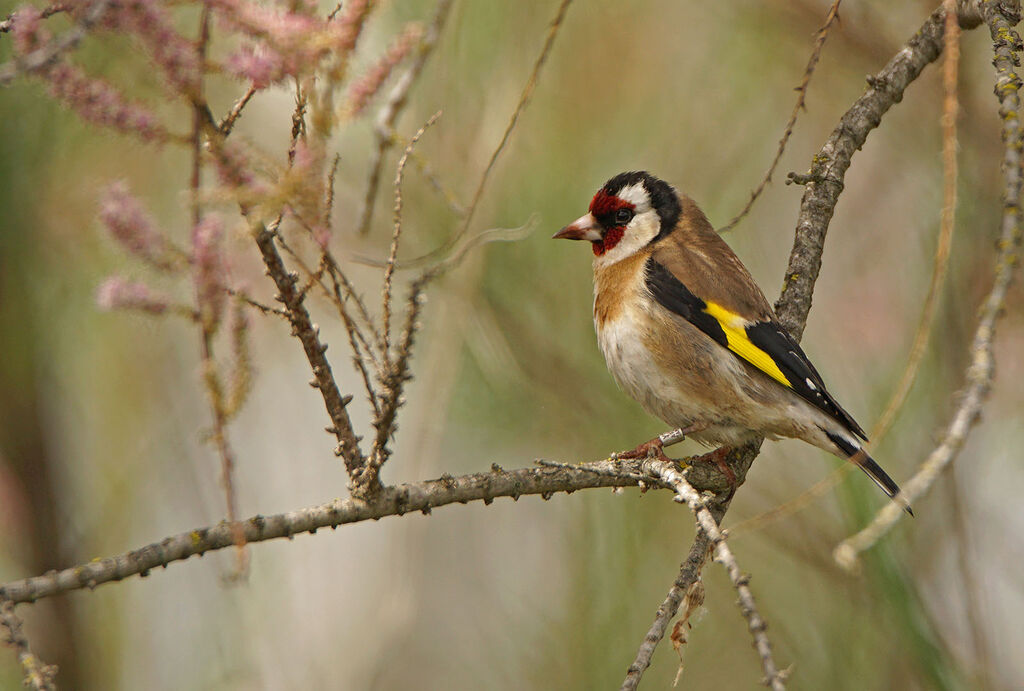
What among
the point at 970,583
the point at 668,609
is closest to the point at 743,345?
the point at 970,583

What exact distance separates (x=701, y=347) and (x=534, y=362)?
1.12 metres

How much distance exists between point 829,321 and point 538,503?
172cm

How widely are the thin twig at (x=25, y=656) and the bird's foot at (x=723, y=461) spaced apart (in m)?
1.85

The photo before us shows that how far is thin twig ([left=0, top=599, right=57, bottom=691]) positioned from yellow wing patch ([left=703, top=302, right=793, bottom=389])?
7.23ft

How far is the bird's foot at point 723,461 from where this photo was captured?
2855 mm

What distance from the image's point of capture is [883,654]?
3365mm

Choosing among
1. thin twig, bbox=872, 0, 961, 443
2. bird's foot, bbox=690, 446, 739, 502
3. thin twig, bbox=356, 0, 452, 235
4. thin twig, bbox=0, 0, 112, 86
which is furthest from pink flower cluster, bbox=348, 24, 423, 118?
bird's foot, bbox=690, 446, 739, 502

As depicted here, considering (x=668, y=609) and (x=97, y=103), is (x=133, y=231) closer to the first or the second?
(x=97, y=103)

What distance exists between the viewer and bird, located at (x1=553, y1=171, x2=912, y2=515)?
310 cm

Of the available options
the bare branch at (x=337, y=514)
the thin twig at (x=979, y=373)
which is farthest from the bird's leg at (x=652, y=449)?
the thin twig at (x=979, y=373)

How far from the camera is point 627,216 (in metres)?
3.79

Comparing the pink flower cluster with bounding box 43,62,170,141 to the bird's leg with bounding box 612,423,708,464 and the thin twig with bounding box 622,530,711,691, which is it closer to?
the thin twig with bounding box 622,530,711,691

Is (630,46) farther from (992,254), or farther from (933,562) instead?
(933,562)

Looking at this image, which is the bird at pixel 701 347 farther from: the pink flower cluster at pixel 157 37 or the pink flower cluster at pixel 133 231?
the pink flower cluster at pixel 157 37
